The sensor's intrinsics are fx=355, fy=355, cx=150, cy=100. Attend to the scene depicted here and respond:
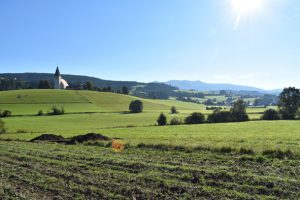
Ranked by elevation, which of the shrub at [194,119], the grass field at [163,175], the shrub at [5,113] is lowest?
the shrub at [5,113]

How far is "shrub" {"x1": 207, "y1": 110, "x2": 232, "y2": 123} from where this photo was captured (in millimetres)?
97206

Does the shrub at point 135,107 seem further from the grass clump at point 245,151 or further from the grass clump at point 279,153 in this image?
the grass clump at point 279,153

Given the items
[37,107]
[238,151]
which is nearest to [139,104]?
[37,107]

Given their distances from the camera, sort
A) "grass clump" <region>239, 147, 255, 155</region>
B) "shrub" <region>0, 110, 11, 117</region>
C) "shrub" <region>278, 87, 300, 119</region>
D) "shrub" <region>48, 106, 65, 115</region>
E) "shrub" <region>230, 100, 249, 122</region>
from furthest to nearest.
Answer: "shrub" <region>48, 106, 65, 115</region> → "shrub" <region>0, 110, 11, 117</region> → "shrub" <region>278, 87, 300, 119</region> → "shrub" <region>230, 100, 249, 122</region> → "grass clump" <region>239, 147, 255, 155</region>

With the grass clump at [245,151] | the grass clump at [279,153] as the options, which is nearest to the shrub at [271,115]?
the grass clump at [245,151]

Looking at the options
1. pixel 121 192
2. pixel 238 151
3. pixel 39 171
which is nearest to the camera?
pixel 121 192

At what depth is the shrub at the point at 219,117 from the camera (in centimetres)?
9721

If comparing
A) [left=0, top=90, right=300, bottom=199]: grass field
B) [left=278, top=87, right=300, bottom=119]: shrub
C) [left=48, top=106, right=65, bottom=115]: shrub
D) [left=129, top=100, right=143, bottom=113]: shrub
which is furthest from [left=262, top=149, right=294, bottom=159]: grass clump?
[left=129, top=100, right=143, bottom=113]: shrub

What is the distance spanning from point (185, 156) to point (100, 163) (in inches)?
233

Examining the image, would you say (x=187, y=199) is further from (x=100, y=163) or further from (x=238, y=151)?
(x=238, y=151)

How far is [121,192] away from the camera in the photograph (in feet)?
→ 46.4

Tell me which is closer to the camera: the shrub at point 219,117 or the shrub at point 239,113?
the shrub at point 219,117

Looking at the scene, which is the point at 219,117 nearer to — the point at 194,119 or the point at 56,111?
the point at 194,119

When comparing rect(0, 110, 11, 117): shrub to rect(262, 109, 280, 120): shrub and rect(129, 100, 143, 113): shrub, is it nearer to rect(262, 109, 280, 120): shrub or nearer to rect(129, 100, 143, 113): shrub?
rect(129, 100, 143, 113): shrub
